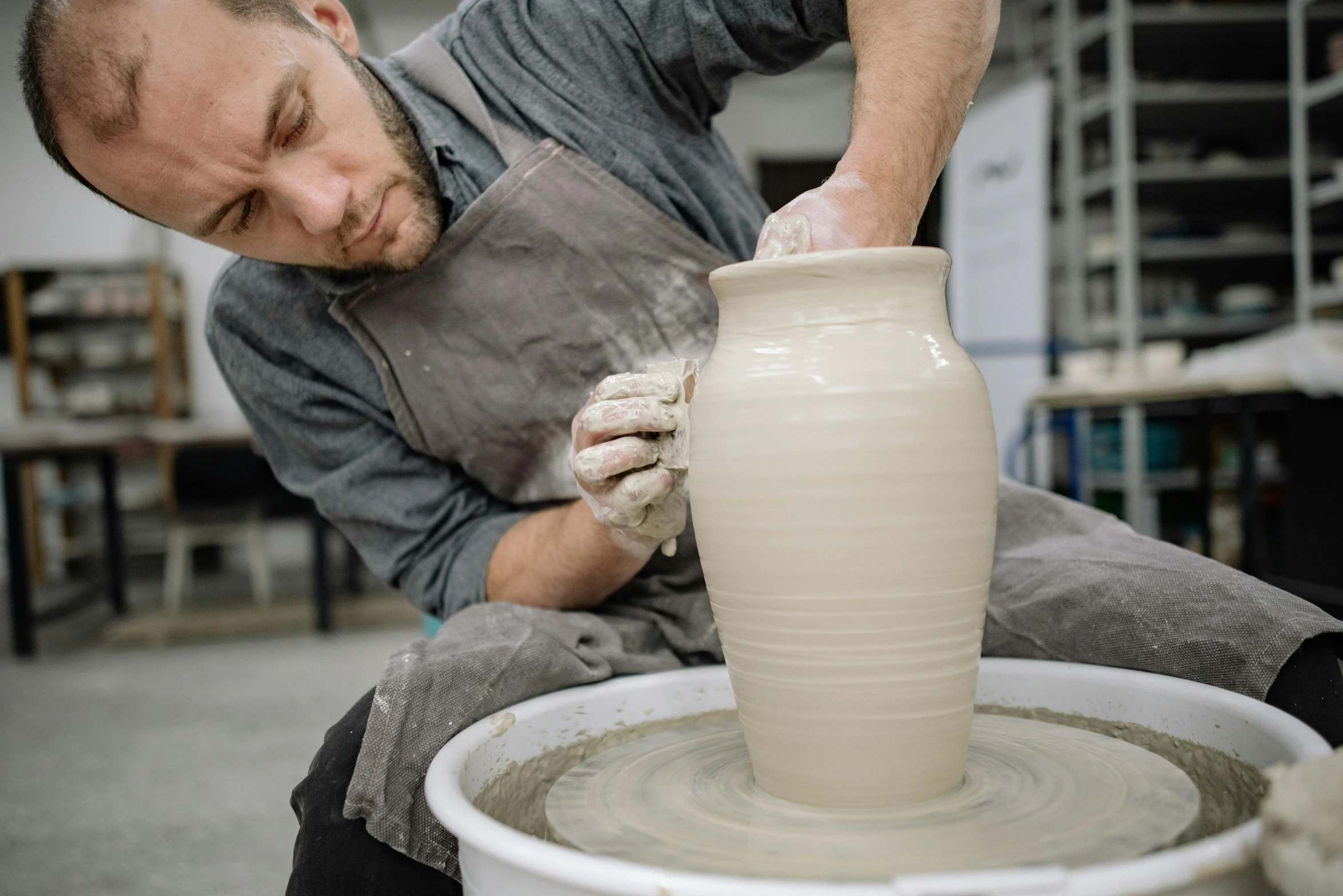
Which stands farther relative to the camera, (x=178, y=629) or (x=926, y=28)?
(x=178, y=629)

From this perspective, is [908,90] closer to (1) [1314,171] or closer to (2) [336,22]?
(2) [336,22]

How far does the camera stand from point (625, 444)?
0.65 m

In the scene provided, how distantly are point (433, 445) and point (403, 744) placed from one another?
1.41 ft

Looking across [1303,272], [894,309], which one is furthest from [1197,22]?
[894,309]

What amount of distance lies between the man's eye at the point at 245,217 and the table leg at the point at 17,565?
2.94 metres

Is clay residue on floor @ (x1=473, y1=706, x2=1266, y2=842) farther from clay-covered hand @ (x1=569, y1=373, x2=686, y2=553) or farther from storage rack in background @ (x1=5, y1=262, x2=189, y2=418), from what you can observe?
storage rack in background @ (x1=5, y1=262, x2=189, y2=418)

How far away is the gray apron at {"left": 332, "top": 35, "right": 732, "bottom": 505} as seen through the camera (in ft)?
3.22

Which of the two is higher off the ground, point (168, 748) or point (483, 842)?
point (483, 842)

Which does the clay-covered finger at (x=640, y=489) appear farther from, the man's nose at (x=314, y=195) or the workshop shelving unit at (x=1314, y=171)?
the workshop shelving unit at (x=1314, y=171)

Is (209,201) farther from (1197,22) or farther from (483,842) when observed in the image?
(1197,22)

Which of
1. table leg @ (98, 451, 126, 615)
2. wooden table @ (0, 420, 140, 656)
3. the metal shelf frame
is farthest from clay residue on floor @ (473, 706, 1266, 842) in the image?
table leg @ (98, 451, 126, 615)

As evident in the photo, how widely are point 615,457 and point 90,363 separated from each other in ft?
18.4

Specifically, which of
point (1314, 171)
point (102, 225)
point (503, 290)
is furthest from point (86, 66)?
point (102, 225)

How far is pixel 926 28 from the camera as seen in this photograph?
777 millimetres
